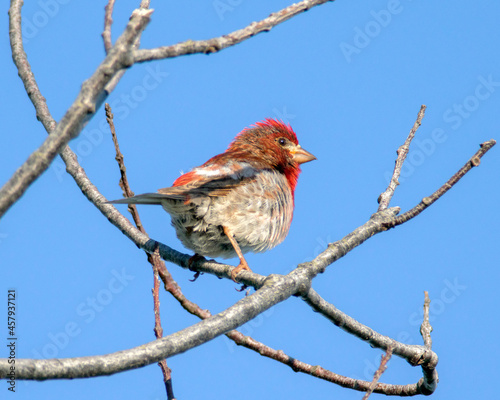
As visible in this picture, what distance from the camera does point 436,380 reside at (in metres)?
4.30

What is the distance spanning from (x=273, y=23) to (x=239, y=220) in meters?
2.98

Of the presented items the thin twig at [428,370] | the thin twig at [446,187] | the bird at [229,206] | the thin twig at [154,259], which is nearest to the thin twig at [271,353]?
the thin twig at [154,259]

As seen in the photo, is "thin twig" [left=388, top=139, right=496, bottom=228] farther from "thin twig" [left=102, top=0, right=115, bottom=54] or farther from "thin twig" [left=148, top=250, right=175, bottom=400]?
"thin twig" [left=102, top=0, right=115, bottom=54]

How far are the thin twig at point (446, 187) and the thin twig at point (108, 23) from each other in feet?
7.41

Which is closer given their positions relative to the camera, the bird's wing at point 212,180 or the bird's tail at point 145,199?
the bird's tail at point 145,199

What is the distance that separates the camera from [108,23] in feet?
10.0

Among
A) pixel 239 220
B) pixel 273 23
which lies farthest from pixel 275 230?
pixel 273 23

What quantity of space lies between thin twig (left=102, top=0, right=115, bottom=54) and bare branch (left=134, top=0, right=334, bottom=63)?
1.69ft

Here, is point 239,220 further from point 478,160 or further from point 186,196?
point 478,160

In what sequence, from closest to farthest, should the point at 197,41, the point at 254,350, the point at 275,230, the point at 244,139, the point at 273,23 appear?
the point at 197,41 → the point at 273,23 → the point at 254,350 → the point at 275,230 → the point at 244,139

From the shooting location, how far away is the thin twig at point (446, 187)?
3809 millimetres

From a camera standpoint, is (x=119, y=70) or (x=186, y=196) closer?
(x=119, y=70)

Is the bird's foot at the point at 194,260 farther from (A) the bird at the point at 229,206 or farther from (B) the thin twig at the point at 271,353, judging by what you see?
(B) the thin twig at the point at 271,353

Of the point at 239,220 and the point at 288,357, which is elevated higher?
the point at 239,220
